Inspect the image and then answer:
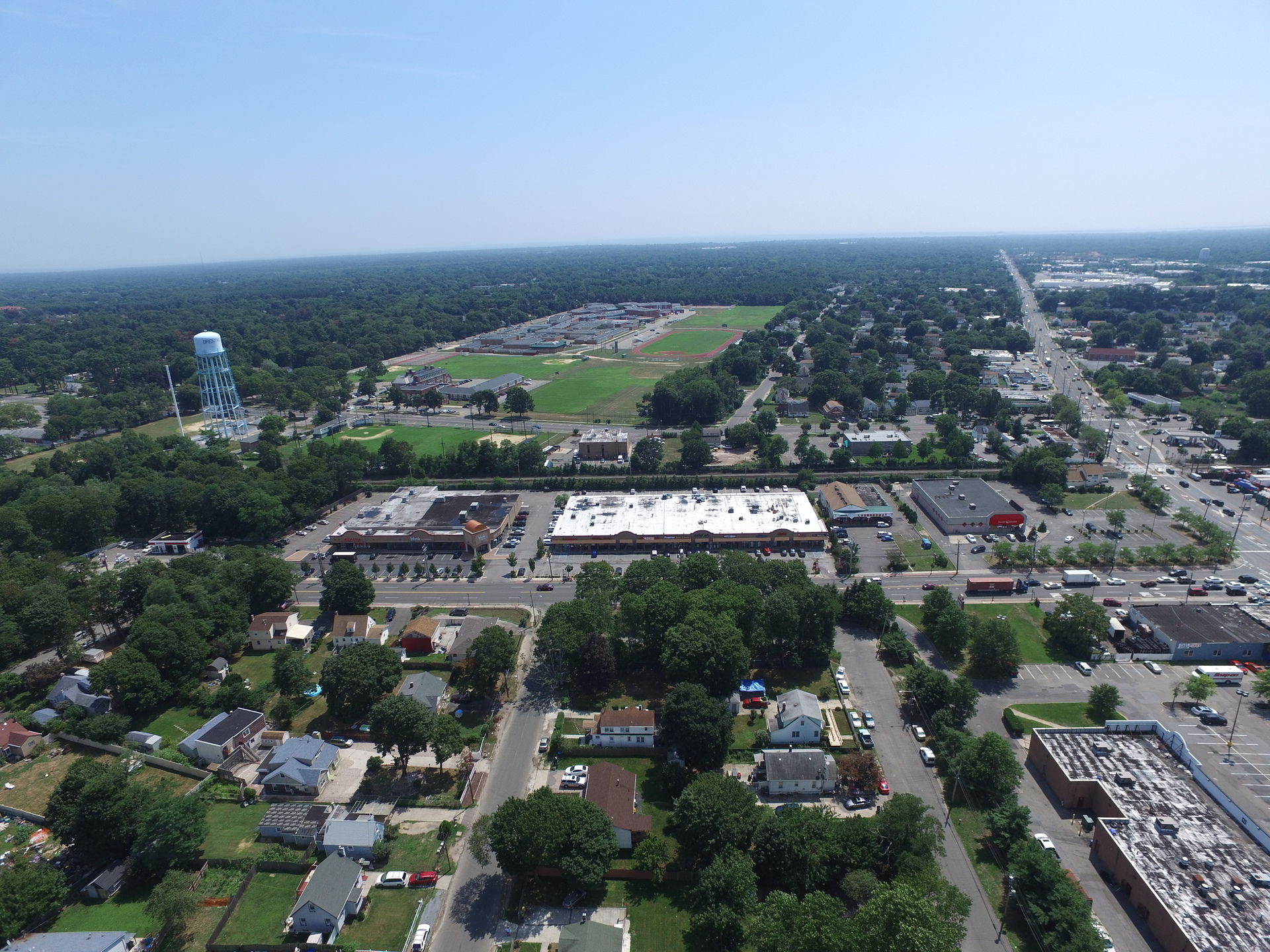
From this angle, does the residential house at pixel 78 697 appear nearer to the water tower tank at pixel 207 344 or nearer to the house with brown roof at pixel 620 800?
the house with brown roof at pixel 620 800

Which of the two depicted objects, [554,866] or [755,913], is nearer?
[755,913]

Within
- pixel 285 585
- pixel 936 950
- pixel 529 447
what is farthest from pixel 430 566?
pixel 936 950

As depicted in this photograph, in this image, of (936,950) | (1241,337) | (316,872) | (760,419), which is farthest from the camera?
(1241,337)

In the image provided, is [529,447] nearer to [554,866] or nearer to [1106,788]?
[554,866]

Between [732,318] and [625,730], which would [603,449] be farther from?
[732,318]

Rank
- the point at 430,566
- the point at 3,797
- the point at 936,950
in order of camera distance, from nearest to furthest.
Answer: the point at 936,950 → the point at 3,797 → the point at 430,566

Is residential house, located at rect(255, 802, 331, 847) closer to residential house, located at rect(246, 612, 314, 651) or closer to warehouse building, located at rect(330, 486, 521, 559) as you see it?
residential house, located at rect(246, 612, 314, 651)

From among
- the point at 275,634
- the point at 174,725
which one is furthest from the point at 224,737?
the point at 275,634
